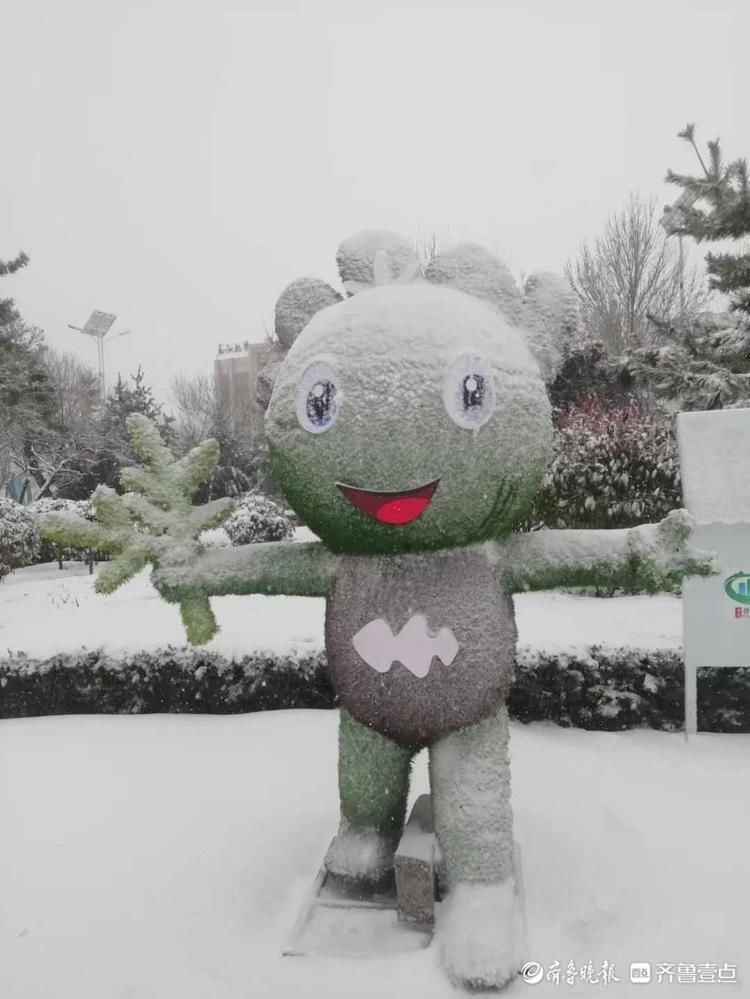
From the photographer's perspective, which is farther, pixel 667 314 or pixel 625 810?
pixel 667 314

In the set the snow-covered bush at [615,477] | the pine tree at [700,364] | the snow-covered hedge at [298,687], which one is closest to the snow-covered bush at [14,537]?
the snow-covered hedge at [298,687]

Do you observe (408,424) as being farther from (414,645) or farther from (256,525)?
(256,525)

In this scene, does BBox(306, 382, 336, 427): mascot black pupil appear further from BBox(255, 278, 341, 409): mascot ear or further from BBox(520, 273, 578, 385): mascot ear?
BBox(520, 273, 578, 385): mascot ear

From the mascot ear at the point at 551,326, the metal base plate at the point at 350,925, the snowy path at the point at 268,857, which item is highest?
the mascot ear at the point at 551,326

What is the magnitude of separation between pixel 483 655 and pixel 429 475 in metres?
0.64

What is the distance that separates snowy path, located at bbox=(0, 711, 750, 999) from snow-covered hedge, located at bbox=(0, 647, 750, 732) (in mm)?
180

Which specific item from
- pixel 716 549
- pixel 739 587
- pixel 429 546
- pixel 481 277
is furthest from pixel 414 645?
pixel 739 587

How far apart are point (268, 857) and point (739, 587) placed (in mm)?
3062

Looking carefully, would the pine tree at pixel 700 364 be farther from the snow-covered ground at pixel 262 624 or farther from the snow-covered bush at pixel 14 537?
the snow-covered bush at pixel 14 537

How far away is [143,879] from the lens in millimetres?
3174

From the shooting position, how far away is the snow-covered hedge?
486cm

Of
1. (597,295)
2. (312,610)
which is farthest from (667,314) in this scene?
(312,610)

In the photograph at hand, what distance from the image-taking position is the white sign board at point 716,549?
430 cm

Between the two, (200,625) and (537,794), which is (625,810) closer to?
(537,794)
